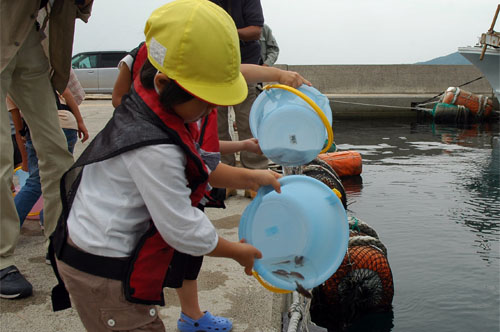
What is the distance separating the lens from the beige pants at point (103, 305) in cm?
159

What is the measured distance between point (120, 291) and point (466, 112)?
Answer: 16607mm

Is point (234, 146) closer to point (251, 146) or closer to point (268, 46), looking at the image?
point (251, 146)

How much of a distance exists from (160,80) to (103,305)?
0.70 metres

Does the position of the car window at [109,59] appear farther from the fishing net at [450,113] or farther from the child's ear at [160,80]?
the child's ear at [160,80]

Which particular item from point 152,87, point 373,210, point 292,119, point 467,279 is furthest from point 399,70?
point 152,87

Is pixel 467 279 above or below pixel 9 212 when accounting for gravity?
below

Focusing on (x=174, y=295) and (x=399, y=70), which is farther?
(x=399, y=70)

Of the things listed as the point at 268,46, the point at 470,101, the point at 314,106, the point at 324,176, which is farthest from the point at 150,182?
the point at 470,101

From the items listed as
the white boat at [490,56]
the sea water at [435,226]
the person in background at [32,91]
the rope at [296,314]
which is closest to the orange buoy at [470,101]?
the white boat at [490,56]

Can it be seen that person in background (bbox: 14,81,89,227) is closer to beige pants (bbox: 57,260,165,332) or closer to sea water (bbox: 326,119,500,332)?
beige pants (bbox: 57,260,165,332)

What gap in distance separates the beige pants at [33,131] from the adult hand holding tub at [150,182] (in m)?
1.02

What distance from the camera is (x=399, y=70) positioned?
61.6 feet

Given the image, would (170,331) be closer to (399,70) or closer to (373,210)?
(373,210)

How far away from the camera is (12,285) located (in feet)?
8.36
